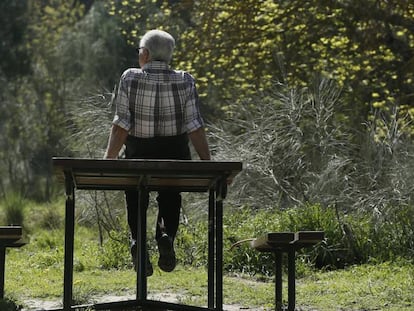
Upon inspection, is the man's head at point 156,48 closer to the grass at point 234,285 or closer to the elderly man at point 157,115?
the elderly man at point 157,115

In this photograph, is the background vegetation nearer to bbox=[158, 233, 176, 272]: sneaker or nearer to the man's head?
bbox=[158, 233, 176, 272]: sneaker

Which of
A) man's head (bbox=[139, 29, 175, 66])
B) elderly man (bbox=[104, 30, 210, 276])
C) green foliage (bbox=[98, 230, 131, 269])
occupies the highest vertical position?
man's head (bbox=[139, 29, 175, 66])

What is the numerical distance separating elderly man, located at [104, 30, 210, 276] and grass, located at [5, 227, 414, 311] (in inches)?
54.0

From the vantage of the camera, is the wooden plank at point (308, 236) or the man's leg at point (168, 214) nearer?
the wooden plank at point (308, 236)

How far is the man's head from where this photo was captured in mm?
5891

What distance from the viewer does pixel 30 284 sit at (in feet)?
26.4

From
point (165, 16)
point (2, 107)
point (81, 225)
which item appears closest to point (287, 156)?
point (81, 225)

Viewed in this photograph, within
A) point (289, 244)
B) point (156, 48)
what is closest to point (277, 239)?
point (289, 244)

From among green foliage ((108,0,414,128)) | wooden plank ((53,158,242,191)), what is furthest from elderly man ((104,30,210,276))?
green foliage ((108,0,414,128))

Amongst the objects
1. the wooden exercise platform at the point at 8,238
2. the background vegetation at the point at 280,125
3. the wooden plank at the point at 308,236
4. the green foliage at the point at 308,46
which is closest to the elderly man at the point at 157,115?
the wooden exercise platform at the point at 8,238

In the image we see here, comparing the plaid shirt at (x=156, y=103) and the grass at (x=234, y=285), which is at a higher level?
the plaid shirt at (x=156, y=103)

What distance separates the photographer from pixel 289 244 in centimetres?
555

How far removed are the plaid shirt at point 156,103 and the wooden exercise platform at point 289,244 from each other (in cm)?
83

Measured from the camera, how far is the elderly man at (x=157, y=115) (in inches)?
226
